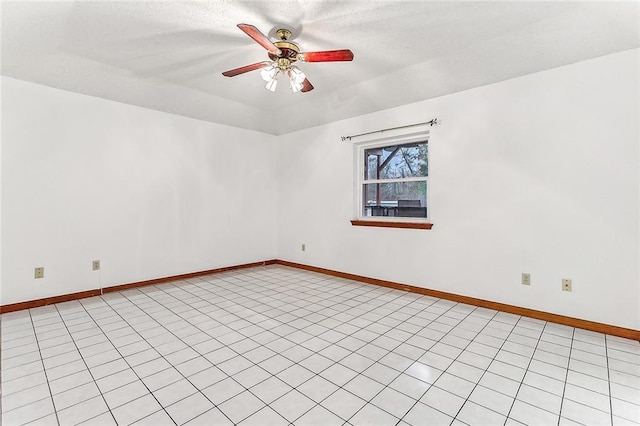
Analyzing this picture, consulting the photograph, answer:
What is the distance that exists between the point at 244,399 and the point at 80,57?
3259 millimetres

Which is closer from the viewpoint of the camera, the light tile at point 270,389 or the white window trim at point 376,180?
the light tile at point 270,389

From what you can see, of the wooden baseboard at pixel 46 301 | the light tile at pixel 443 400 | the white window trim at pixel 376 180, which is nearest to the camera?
the light tile at pixel 443 400

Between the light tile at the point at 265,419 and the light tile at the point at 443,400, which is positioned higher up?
the light tile at the point at 265,419

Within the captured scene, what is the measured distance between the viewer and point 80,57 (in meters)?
2.81

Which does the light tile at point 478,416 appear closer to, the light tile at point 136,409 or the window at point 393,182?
the light tile at point 136,409

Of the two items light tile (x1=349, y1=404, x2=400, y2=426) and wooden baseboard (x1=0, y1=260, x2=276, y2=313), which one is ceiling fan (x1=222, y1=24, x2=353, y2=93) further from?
wooden baseboard (x1=0, y1=260, x2=276, y2=313)

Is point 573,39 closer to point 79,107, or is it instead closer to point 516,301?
point 516,301

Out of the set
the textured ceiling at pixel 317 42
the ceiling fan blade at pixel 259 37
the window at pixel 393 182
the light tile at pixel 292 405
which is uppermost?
the textured ceiling at pixel 317 42

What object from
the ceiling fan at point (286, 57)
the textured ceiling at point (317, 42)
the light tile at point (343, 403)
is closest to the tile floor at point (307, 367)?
the light tile at point (343, 403)

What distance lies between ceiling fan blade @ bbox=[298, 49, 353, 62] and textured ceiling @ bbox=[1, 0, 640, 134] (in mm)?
256

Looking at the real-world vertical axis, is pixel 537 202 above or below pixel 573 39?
below

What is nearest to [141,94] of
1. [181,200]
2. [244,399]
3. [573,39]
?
[181,200]

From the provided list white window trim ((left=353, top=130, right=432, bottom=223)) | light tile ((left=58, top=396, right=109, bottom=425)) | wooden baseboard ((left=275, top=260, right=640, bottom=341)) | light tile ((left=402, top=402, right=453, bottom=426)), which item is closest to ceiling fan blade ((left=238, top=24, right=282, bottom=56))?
white window trim ((left=353, top=130, right=432, bottom=223))

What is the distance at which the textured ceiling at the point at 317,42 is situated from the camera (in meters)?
2.17
